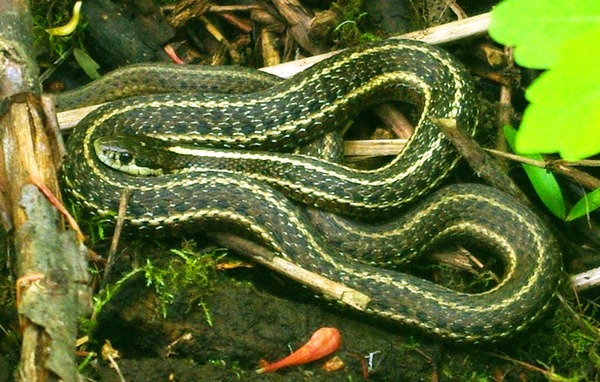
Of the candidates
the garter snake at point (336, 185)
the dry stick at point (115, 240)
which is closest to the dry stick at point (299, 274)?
the garter snake at point (336, 185)

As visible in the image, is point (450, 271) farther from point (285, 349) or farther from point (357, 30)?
point (357, 30)

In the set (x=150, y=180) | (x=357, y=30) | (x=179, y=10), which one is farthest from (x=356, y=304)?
(x=179, y=10)

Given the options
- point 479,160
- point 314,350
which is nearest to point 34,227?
point 314,350

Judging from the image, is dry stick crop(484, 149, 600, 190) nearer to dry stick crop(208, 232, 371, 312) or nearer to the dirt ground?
the dirt ground

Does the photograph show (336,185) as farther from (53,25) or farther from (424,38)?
(53,25)

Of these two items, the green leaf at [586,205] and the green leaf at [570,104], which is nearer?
the green leaf at [570,104]

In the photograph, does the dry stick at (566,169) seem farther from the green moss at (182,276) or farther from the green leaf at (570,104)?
the green leaf at (570,104)

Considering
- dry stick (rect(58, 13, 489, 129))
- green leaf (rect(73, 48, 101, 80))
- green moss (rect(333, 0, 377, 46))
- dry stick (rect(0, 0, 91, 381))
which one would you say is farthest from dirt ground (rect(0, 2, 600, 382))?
green moss (rect(333, 0, 377, 46))
